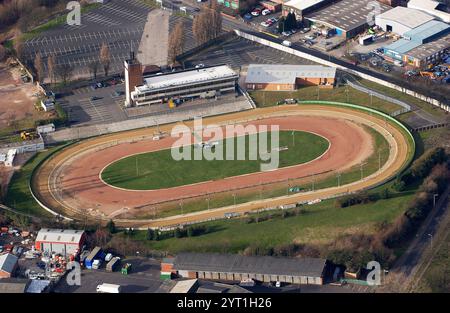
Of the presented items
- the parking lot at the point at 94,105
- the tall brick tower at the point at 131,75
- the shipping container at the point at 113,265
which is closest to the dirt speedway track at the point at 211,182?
the parking lot at the point at 94,105

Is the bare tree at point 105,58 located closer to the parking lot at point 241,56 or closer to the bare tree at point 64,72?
the bare tree at point 64,72

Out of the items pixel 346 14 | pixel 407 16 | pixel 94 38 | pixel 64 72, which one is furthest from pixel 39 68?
pixel 407 16

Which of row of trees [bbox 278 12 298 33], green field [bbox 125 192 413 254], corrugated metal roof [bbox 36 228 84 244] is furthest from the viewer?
row of trees [bbox 278 12 298 33]

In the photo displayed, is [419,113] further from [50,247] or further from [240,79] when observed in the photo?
[50,247]

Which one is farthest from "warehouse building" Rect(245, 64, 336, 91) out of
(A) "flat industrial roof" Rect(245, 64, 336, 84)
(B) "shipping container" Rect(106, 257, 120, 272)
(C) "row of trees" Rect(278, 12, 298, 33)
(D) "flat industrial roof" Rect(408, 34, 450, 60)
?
(B) "shipping container" Rect(106, 257, 120, 272)

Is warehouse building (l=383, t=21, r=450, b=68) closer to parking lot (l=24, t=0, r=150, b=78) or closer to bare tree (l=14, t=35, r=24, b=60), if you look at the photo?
parking lot (l=24, t=0, r=150, b=78)

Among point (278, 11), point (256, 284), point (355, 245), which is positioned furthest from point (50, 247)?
point (278, 11)
